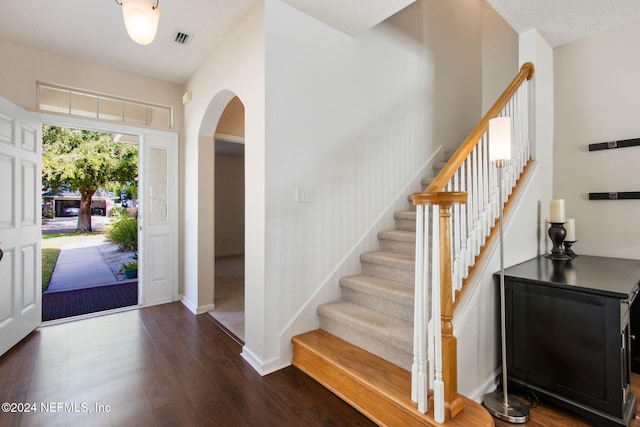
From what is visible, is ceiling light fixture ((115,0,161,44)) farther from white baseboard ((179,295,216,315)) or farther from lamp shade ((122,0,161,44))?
white baseboard ((179,295,216,315))

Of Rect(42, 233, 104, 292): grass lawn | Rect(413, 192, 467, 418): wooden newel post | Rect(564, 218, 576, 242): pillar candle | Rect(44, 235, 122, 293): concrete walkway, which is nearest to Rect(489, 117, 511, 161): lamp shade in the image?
Rect(413, 192, 467, 418): wooden newel post

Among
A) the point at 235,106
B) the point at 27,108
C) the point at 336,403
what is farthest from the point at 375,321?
the point at 27,108

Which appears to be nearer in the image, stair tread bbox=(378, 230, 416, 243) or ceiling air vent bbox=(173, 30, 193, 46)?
stair tread bbox=(378, 230, 416, 243)

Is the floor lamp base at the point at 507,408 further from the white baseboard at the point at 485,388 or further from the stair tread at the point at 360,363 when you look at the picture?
the stair tread at the point at 360,363

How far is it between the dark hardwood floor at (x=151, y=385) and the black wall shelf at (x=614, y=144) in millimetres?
2983

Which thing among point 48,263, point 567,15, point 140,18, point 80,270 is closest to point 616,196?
point 567,15

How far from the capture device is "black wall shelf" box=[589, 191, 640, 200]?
2523 mm

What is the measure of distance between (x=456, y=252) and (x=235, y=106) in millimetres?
3516

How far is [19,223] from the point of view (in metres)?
2.76

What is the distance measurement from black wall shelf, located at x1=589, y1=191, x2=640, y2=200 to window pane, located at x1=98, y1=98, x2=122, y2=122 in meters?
4.96

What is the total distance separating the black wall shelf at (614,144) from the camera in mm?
2529

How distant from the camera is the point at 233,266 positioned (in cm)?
633

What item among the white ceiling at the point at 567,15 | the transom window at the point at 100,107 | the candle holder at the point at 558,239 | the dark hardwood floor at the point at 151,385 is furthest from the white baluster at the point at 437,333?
the transom window at the point at 100,107

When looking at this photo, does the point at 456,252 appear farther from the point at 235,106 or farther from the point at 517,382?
the point at 235,106
